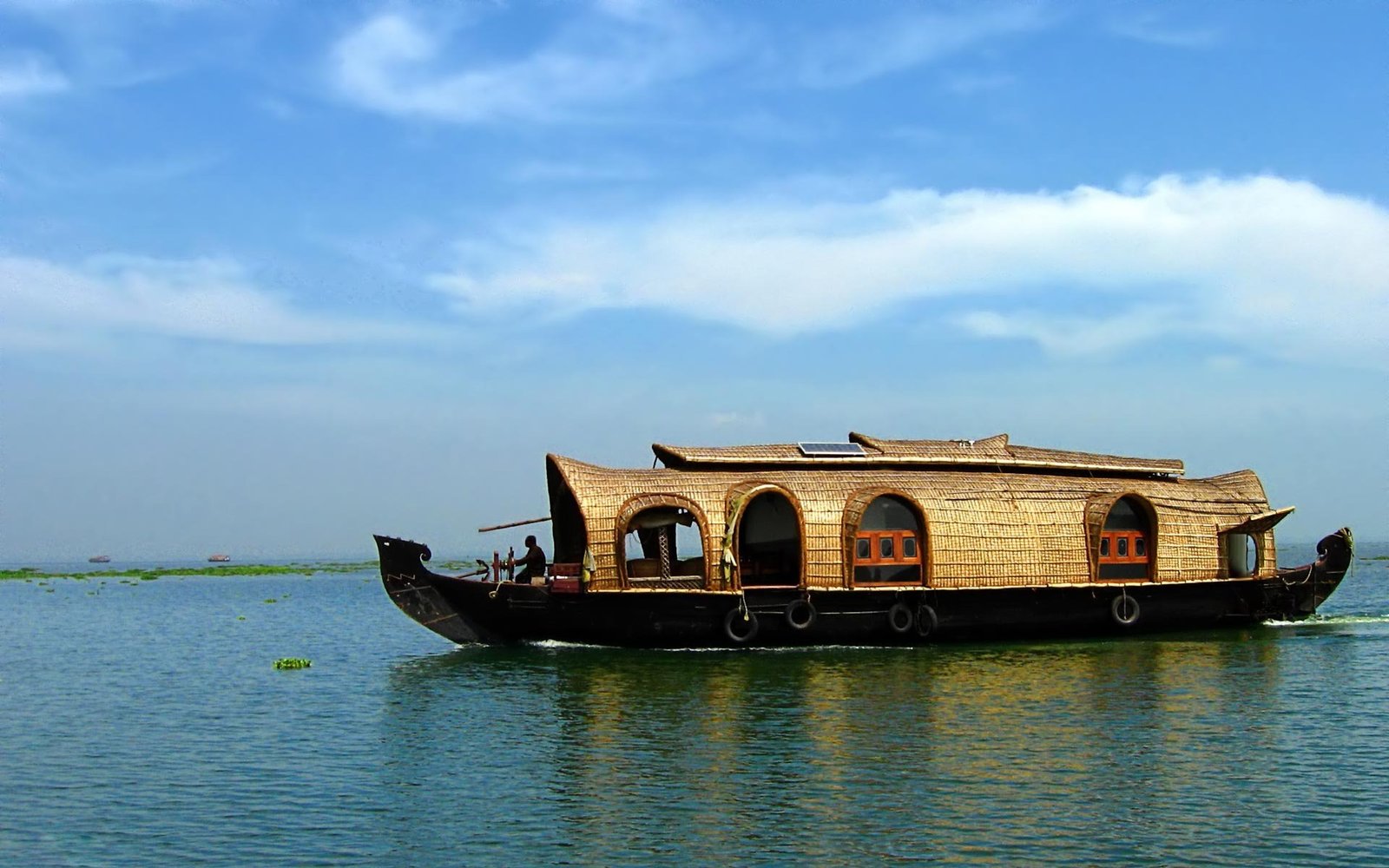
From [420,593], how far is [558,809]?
1075 cm

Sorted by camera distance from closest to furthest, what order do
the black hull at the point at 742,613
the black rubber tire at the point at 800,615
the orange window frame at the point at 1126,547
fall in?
the black hull at the point at 742,613, the black rubber tire at the point at 800,615, the orange window frame at the point at 1126,547

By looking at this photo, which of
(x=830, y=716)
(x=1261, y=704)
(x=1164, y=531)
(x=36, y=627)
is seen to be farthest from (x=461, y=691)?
(x=36, y=627)

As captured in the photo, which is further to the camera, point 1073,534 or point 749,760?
point 1073,534

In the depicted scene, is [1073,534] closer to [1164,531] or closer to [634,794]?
[1164,531]

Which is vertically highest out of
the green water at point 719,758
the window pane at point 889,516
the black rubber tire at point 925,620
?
the window pane at point 889,516

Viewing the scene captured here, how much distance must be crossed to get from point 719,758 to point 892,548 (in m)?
9.31

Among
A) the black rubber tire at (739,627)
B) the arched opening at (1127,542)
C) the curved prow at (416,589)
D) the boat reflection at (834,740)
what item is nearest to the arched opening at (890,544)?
the boat reflection at (834,740)

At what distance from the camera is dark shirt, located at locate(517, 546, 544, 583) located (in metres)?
23.2

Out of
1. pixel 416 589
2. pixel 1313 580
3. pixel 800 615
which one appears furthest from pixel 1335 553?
pixel 416 589

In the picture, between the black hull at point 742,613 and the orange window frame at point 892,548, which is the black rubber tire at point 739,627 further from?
the orange window frame at point 892,548

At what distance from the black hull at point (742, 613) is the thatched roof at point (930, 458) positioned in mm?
2656

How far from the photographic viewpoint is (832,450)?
23.6m

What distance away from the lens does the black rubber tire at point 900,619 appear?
22156mm

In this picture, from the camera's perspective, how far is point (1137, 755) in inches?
539
